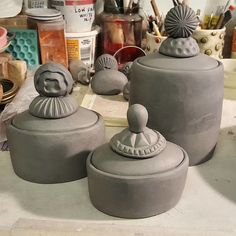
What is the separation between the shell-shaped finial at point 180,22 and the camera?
0.50 meters

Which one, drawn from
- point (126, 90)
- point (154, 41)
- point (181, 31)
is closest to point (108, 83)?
point (126, 90)

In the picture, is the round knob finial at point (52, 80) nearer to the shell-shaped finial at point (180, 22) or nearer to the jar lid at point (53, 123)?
the jar lid at point (53, 123)

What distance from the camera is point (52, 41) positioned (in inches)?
33.9

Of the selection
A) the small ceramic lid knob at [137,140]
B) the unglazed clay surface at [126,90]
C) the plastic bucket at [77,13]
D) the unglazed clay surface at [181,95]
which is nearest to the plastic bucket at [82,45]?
the plastic bucket at [77,13]

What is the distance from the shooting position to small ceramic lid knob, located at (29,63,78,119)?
0.47 m

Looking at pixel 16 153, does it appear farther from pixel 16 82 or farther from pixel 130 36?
pixel 130 36

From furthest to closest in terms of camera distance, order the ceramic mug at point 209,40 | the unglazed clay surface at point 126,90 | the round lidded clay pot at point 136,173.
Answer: the ceramic mug at point 209,40
the unglazed clay surface at point 126,90
the round lidded clay pot at point 136,173

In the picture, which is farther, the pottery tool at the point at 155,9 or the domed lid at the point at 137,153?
the pottery tool at the point at 155,9

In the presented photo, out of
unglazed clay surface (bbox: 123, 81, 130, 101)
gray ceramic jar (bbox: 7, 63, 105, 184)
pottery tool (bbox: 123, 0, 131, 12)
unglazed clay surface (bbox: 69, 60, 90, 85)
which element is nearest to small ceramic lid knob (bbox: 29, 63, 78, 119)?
gray ceramic jar (bbox: 7, 63, 105, 184)

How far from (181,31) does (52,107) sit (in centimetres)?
18

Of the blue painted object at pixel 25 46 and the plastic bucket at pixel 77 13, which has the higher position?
the plastic bucket at pixel 77 13

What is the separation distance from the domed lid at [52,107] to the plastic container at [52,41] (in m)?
0.39

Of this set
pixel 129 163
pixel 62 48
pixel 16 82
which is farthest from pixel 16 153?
pixel 62 48

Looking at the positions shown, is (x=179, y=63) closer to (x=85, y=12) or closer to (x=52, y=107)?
(x=52, y=107)
